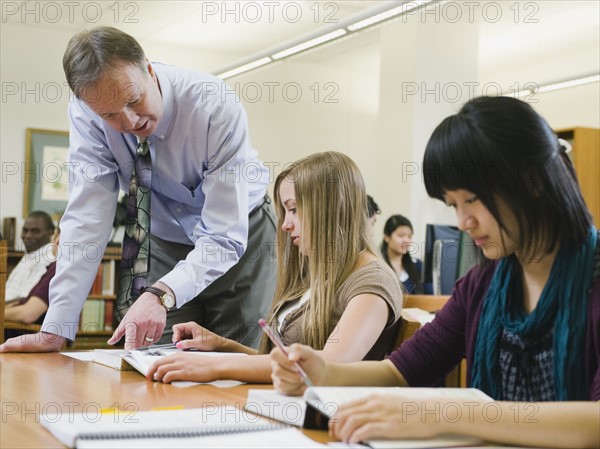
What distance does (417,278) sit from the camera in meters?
6.00

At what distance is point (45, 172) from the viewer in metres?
7.08

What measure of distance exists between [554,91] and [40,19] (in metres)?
5.03

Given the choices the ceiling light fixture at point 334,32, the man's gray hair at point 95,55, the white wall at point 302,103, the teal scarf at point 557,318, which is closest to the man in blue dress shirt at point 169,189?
the man's gray hair at point 95,55

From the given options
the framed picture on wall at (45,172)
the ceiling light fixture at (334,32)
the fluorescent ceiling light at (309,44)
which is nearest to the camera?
the ceiling light fixture at (334,32)

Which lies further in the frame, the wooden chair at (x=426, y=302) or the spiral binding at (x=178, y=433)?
the wooden chair at (x=426, y=302)

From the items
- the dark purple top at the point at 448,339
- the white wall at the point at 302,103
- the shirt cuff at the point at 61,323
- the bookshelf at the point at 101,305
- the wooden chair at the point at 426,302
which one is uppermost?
the white wall at the point at 302,103

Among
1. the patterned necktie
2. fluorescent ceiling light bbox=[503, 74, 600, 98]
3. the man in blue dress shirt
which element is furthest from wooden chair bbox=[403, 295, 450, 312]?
fluorescent ceiling light bbox=[503, 74, 600, 98]

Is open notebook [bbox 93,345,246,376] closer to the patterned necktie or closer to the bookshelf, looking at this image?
the patterned necktie

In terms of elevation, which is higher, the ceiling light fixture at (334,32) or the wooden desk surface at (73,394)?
the ceiling light fixture at (334,32)

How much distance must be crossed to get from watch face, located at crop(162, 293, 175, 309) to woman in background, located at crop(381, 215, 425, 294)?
3921mm

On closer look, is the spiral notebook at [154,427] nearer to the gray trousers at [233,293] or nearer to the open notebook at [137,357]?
the open notebook at [137,357]

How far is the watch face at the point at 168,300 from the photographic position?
1.95 meters

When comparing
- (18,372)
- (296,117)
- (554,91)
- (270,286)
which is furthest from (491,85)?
(18,372)

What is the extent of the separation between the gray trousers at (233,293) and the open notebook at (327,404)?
107 cm
